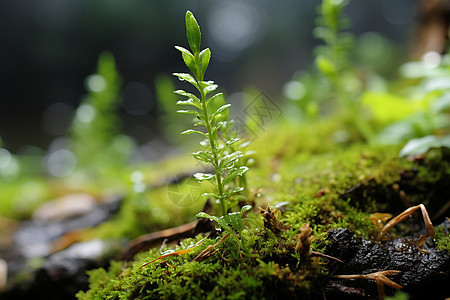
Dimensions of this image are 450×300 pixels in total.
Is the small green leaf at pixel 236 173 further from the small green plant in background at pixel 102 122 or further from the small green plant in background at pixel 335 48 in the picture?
the small green plant in background at pixel 102 122

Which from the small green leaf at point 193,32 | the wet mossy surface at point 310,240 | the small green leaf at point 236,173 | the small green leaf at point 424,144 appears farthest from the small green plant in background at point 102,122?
the small green leaf at point 424,144

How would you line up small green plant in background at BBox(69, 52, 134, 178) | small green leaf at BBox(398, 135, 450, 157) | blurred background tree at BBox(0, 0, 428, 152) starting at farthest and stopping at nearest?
blurred background tree at BBox(0, 0, 428, 152), small green plant in background at BBox(69, 52, 134, 178), small green leaf at BBox(398, 135, 450, 157)

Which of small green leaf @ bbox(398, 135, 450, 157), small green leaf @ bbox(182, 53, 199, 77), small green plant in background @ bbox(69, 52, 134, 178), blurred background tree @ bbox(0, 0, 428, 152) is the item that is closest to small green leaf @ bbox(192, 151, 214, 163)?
small green leaf @ bbox(182, 53, 199, 77)

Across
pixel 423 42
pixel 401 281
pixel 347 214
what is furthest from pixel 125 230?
pixel 423 42

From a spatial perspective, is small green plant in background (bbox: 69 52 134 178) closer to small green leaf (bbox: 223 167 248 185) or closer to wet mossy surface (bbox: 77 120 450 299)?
wet mossy surface (bbox: 77 120 450 299)

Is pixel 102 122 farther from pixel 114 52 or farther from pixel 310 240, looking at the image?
pixel 114 52

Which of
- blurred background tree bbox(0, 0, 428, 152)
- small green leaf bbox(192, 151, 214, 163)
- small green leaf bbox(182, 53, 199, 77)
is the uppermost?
blurred background tree bbox(0, 0, 428, 152)

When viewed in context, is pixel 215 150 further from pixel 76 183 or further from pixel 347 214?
pixel 76 183

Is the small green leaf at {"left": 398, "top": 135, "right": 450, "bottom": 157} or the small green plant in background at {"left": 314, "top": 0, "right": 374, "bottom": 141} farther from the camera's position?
the small green plant in background at {"left": 314, "top": 0, "right": 374, "bottom": 141}
